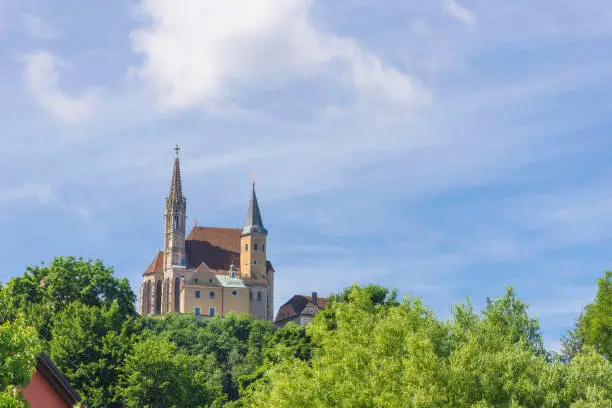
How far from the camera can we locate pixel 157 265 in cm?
17725

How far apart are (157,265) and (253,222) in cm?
2002

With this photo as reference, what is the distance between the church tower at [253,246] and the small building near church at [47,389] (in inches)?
6148

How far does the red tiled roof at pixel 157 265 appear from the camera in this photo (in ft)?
577

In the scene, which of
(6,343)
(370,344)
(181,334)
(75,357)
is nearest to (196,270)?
(181,334)

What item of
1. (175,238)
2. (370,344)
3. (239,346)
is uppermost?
(175,238)

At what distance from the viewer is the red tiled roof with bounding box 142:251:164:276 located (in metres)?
176

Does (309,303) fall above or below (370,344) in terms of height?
above

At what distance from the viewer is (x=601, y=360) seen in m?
42.1

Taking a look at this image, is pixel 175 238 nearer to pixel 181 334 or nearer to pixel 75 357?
pixel 181 334

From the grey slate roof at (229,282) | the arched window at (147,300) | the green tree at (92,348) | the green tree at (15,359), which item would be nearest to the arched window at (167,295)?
the arched window at (147,300)

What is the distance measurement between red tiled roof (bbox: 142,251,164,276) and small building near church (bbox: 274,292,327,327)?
918 inches

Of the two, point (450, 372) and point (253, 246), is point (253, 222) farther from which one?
point (450, 372)

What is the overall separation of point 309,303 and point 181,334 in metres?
47.3

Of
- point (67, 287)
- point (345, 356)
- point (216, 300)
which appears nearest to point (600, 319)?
point (345, 356)
